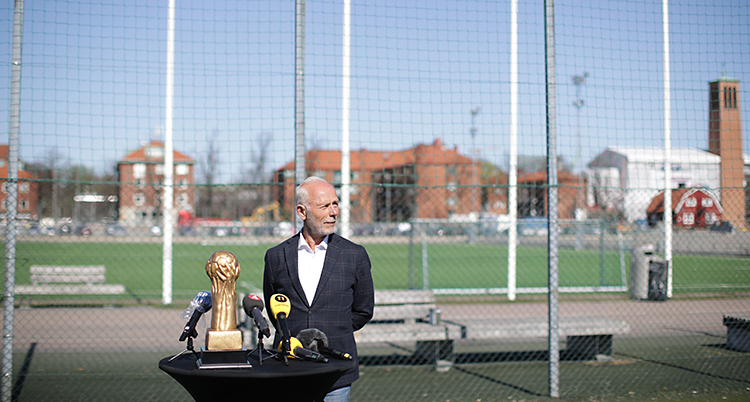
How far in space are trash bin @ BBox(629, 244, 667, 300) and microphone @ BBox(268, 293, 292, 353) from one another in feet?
34.5

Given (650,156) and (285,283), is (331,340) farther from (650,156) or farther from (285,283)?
(650,156)

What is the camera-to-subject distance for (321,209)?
2701 millimetres

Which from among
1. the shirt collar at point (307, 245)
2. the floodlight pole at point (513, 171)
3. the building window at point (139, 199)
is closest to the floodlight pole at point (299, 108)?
the shirt collar at point (307, 245)

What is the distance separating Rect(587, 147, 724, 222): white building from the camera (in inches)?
245

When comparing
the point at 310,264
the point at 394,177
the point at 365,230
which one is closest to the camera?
the point at 310,264

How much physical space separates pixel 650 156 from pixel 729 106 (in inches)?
90.8

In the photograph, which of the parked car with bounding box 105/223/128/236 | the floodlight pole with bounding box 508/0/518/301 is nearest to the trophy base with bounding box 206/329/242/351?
the floodlight pole with bounding box 508/0/518/301

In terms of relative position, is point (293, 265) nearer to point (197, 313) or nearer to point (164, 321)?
point (197, 313)

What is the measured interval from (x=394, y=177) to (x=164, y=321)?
15.2 ft

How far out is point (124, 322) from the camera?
900cm

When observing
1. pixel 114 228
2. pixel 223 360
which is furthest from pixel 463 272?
pixel 114 228

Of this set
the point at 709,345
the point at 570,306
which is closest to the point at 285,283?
the point at 709,345

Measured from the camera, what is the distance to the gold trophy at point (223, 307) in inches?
88.7

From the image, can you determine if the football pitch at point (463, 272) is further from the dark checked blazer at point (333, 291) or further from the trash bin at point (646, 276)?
the dark checked blazer at point (333, 291)
